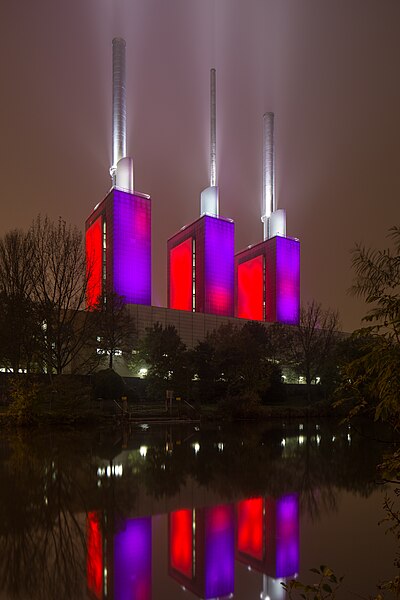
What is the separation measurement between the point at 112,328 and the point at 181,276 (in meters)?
50.9

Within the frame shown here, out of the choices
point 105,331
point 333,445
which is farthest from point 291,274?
point 333,445

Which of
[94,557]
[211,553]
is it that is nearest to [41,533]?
[94,557]

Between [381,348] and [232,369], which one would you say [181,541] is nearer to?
[381,348]

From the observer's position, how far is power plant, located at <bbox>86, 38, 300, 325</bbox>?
3214 inches

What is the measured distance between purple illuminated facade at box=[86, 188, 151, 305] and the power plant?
0.48 ft

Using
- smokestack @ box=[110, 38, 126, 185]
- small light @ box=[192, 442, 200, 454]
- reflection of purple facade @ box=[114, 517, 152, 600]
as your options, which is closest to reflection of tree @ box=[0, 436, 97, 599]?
reflection of purple facade @ box=[114, 517, 152, 600]

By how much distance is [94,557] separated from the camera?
6.39 m

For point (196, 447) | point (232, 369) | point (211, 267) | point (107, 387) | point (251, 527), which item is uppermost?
point (211, 267)

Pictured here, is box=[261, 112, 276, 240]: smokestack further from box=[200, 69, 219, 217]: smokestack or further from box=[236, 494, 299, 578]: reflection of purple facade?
box=[236, 494, 299, 578]: reflection of purple facade

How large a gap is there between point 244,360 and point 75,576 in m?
38.9

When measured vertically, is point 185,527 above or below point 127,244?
below

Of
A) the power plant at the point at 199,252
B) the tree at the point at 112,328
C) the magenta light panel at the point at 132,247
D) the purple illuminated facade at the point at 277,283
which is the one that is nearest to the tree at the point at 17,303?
the tree at the point at 112,328

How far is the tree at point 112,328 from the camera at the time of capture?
4916 cm

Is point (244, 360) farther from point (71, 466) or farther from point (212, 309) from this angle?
point (212, 309)
